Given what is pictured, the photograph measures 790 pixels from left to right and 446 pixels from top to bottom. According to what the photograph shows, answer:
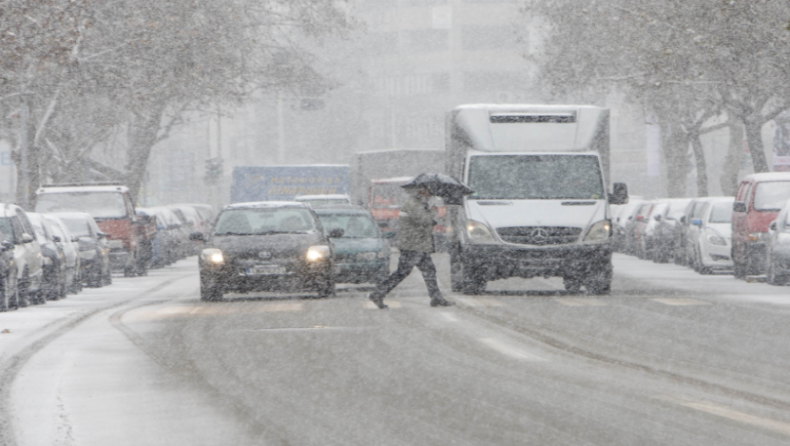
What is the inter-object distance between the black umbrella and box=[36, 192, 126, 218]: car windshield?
44.5 feet

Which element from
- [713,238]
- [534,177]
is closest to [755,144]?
[713,238]

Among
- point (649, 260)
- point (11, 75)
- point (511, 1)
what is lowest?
point (649, 260)

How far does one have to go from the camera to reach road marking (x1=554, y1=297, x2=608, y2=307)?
1872 centimetres

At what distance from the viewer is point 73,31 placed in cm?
2706

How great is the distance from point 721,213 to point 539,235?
32.7 ft

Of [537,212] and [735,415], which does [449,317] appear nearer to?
[537,212]

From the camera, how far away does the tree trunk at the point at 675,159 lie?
172 ft

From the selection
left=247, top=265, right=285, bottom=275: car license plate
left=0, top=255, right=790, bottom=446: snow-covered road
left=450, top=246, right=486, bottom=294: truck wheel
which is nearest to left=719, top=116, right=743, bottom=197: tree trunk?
left=450, top=246, right=486, bottom=294: truck wheel

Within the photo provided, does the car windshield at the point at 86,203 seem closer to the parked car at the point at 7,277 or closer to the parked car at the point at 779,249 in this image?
the parked car at the point at 7,277

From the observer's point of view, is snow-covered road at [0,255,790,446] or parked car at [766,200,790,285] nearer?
snow-covered road at [0,255,790,446]

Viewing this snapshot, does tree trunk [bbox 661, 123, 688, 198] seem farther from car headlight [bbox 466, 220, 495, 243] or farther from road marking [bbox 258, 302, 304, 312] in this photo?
road marking [bbox 258, 302, 304, 312]

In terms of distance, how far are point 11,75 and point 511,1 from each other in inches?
3700

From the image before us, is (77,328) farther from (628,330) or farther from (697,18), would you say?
(697,18)

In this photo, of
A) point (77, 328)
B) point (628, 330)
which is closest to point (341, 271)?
point (77, 328)
